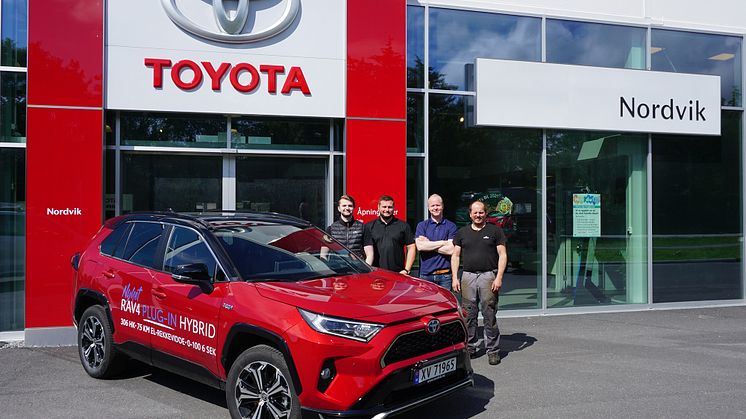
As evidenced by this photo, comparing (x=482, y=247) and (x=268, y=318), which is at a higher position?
(x=482, y=247)

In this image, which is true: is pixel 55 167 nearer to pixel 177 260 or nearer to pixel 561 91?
pixel 177 260

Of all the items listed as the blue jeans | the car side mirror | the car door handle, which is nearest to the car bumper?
the car side mirror

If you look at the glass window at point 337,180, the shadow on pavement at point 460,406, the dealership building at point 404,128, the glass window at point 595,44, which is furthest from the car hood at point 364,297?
the glass window at point 595,44

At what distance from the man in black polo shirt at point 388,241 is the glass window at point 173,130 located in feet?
10.1

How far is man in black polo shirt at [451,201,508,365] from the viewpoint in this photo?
7.09 metres

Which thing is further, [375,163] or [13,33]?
[375,163]

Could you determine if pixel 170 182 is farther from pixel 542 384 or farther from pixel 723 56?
pixel 723 56

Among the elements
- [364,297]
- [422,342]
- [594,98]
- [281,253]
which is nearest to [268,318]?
[364,297]

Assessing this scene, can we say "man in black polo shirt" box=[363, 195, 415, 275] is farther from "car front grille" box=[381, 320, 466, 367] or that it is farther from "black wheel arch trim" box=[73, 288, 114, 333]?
"black wheel arch trim" box=[73, 288, 114, 333]

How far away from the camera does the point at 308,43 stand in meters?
9.16

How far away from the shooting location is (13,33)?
845cm

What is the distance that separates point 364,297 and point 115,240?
122 inches

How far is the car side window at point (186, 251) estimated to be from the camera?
5.24 metres

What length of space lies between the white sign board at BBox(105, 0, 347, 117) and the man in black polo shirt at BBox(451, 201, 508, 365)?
3.18 meters
